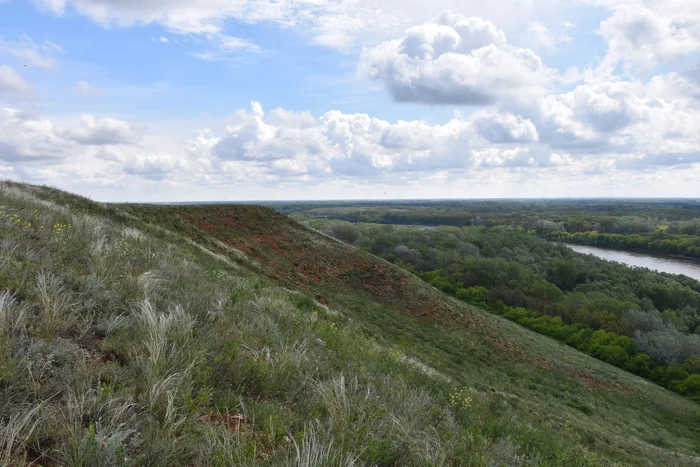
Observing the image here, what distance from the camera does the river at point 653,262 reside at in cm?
8281

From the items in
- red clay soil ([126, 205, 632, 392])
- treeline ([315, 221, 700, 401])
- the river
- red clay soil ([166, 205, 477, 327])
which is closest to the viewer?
red clay soil ([126, 205, 632, 392])

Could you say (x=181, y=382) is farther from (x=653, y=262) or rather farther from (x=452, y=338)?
(x=653, y=262)

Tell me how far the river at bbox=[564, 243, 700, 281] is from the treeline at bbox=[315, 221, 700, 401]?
20699 mm

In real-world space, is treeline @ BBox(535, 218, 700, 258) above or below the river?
above

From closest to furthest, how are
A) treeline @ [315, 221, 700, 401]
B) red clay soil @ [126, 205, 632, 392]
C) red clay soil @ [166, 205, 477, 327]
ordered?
red clay soil @ [126, 205, 632, 392] → red clay soil @ [166, 205, 477, 327] → treeline @ [315, 221, 700, 401]

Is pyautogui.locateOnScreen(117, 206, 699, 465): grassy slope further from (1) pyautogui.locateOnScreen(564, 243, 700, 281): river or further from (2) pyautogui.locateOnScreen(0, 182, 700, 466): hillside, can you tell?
(1) pyautogui.locateOnScreen(564, 243, 700, 281): river

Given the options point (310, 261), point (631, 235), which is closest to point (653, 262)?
point (631, 235)

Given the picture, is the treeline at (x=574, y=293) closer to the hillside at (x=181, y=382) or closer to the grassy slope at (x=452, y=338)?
the grassy slope at (x=452, y=338)

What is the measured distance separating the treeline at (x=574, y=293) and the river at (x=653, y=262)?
2070 cm

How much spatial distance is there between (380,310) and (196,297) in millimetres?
16743

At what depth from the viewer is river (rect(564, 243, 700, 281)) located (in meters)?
82.8

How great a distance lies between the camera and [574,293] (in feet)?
171

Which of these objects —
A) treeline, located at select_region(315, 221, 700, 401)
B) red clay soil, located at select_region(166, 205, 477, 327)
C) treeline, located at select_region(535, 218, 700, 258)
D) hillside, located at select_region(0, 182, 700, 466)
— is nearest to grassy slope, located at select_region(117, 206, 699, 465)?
red clay soil, located at select_region(166, 205, 477, 327)

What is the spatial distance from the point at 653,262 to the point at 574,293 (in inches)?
2252
